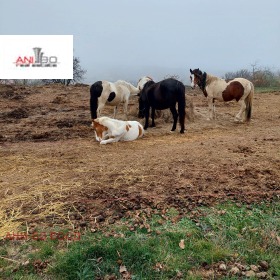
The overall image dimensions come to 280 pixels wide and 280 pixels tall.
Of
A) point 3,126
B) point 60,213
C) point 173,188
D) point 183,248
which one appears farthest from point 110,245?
point 3,126

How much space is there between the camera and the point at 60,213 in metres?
3.45

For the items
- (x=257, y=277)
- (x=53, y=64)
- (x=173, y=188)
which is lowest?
(x=257, y=277)

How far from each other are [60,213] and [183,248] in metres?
1.44

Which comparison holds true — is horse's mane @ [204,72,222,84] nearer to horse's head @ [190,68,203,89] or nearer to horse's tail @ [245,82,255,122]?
horse's head @ [190,68,203,89]

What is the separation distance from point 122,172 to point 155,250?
203cm

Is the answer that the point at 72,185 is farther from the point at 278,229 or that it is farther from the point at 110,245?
the point at 278,229

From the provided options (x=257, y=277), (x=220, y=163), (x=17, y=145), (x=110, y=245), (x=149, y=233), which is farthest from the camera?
(x=17, y=145)

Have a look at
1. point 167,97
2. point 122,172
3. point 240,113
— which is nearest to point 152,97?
point 167,97

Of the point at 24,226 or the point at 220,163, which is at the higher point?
the point at 220,163

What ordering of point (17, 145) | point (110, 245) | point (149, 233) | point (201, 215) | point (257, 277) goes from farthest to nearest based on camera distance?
1. point (17, 145)
2. point (201, 215)
3. point (149, 233)
4. point (110, 245)
5. point (257, 277)

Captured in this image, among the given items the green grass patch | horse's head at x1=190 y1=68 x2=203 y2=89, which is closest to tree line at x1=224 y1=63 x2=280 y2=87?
horse's head at x1=190 y1=68 x2=203 y2=89

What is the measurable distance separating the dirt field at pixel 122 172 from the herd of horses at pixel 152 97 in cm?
32

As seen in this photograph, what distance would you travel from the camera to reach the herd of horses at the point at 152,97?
6957mm

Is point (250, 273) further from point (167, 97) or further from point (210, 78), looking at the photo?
point (210, 78)
